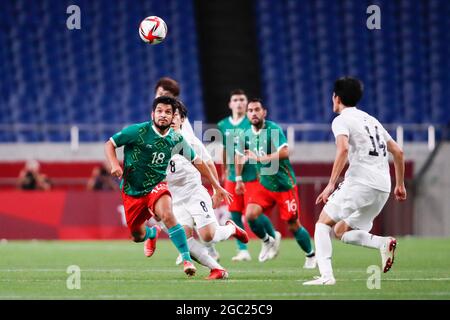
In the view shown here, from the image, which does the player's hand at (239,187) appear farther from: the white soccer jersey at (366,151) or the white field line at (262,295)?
the white field line at (262,295)

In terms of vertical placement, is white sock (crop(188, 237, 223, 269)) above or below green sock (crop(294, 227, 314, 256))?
above

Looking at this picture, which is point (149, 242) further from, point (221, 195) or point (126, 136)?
point (126, 136)

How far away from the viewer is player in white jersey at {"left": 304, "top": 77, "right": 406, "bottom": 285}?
375 inches

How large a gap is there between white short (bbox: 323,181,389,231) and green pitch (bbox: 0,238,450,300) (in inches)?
24.6

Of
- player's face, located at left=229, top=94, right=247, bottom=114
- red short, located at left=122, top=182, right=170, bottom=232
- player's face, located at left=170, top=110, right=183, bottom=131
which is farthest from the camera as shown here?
player's face, located at left=229, top=94, right=247, bottom=114

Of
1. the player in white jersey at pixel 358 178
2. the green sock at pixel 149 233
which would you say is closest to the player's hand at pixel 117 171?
the player in white jersey at pixel 358 178

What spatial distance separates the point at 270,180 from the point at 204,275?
2846 mm

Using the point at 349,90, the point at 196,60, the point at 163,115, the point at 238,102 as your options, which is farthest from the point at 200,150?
the point at 196,60

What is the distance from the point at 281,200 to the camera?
43.0 ft

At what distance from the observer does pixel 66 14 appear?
24.5 m

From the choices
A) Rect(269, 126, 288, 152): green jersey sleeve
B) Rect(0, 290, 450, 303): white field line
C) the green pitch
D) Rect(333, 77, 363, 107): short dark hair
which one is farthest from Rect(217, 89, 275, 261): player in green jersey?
Rect(0, 290, 450, 303): white field line

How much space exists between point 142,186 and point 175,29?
1455 centimetres

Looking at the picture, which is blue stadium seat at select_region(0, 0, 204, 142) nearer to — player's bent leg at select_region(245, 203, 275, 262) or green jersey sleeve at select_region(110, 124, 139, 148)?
player's bent leg at select_region(245, 203, 275, 262)

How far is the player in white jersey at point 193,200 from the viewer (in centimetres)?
1130
